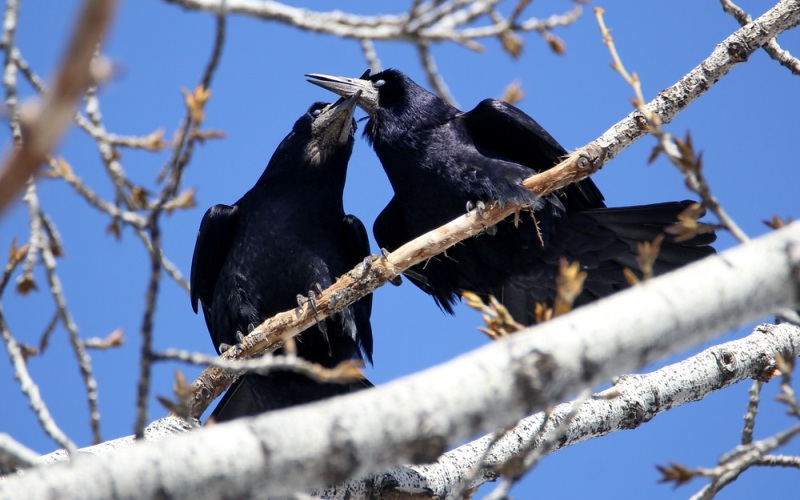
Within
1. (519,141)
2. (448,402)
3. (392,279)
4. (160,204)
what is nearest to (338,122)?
(519,141)

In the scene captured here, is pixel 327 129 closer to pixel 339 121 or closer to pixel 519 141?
pixel 339 121

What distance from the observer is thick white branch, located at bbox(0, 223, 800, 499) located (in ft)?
5.10

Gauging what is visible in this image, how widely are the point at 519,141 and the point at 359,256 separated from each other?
127 cm

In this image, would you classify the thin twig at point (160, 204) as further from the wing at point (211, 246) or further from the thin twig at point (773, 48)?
the wing at point (211, 246)

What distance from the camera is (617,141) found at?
409 centimetres

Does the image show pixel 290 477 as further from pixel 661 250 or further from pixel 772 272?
pixel 661 250

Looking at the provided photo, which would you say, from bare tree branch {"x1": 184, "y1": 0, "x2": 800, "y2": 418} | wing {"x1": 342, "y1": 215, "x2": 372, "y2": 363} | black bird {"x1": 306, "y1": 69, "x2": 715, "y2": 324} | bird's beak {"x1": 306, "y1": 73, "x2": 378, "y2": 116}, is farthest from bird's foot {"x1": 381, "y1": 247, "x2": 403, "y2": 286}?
bird's beak {"x1": 306, "y1": 73, "x2": 378, "y2": 116}

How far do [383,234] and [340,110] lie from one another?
35.1 inches

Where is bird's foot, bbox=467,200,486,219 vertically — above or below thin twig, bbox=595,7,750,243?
above

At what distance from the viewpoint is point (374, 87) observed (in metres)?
5.80

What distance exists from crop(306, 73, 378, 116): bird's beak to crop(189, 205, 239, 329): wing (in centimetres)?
102

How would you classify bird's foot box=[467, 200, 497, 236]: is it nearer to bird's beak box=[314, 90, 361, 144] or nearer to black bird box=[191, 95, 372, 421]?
black bird box=[191, 95, 372, 421]

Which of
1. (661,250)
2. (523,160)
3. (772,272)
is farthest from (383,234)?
(772,272)

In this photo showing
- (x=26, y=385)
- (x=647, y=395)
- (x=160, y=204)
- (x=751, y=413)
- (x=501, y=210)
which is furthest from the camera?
(x=501, y=210)
